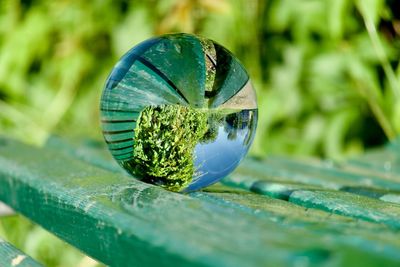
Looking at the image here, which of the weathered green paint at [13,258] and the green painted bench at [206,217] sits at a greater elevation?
the green painted bench at [206,217]

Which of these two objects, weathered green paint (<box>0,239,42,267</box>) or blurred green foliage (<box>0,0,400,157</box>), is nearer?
weathered green paint (<box>0,239,42,267</box>)

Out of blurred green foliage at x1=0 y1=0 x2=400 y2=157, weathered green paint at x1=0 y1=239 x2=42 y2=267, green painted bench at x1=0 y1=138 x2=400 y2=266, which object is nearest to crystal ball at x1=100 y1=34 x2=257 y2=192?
green painted bench at x1=0 y1=138 x2=400 y2=266

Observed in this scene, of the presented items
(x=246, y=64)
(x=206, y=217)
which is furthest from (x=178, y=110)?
(x=246, y=64)

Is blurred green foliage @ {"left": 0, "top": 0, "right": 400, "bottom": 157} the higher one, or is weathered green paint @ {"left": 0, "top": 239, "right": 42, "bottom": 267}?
blurred green foliage @ {"left": 0, "top": 0, "right": 400, "bottom": 157}

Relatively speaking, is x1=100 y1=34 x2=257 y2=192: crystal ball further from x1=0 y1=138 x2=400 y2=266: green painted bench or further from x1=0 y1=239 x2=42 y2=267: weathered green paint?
x1=0 y1=239 x2=42 y2=267: weathered green paint

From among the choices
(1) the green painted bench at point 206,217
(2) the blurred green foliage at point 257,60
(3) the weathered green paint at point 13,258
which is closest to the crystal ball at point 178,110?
(1) the green painted bench at point 206,217

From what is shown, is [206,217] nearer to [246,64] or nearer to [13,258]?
[13,258]

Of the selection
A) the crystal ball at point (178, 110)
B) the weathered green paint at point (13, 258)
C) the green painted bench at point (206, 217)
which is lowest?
the weathered green paint at point (13, 258)

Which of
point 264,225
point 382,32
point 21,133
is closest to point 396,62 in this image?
point 382,32

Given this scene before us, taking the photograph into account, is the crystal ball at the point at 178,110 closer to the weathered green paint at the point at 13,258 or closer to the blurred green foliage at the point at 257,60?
the weathered green paint at the point at 13,258
